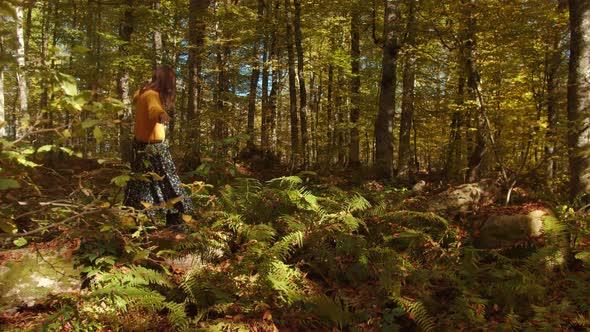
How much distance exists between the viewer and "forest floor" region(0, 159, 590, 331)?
3.50 m

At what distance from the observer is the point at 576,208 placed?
5.63 metres

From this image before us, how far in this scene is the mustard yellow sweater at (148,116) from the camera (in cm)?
436

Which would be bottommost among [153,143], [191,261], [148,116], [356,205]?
[191,261]

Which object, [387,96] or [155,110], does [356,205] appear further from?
[387,96]

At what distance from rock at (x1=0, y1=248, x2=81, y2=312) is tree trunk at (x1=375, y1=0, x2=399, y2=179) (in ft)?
21.8

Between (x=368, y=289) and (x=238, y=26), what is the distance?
8456mm

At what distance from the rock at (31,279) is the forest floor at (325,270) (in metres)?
0.09

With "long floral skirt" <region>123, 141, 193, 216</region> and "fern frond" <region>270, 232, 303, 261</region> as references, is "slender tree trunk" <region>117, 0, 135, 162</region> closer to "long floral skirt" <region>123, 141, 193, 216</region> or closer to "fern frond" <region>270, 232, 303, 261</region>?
"long floral skirt" <region>123, 141, 193, 216</region>

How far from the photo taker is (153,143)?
181 inches

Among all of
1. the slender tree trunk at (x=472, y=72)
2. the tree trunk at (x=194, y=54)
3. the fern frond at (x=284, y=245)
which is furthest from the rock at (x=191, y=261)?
the slender tree trunk at (x=472, y=72)

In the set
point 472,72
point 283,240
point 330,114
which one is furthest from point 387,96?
point 330,114

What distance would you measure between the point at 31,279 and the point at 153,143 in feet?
6.35

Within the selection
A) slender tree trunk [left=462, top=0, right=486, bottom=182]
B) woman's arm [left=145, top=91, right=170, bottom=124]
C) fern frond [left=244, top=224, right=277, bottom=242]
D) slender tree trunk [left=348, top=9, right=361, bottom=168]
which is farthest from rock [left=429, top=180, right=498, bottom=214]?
slender tree trunk [left=348, top=9, right=361, bottom=168]

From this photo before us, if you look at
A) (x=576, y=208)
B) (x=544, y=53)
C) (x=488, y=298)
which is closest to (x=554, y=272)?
(x=488, y=298)
